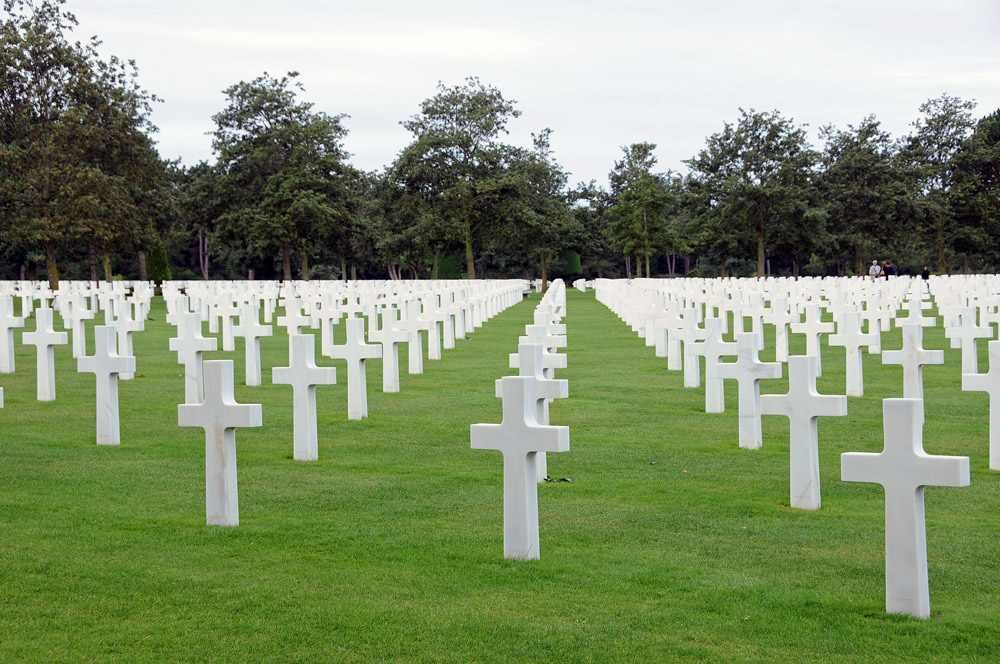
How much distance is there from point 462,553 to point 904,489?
83.1 inches

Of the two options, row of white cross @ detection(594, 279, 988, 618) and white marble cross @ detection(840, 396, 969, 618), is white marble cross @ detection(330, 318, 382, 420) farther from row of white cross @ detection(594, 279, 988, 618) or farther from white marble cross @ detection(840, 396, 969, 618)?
white marble cross @ detection(840, 396, 969, 618)

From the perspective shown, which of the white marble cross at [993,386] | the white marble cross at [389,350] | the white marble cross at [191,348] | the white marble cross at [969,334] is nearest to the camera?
the white marble cross at [993,386]

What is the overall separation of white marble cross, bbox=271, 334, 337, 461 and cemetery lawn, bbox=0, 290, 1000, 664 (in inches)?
6.4

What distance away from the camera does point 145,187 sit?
48688 millimetres

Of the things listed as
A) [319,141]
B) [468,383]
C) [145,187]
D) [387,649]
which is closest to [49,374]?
[468,383]

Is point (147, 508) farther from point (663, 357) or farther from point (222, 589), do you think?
point (663, 357)

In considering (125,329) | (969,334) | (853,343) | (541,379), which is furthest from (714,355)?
(125,329)

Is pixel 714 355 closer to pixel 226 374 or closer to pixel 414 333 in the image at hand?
pixel 226 374

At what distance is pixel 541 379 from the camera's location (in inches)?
240

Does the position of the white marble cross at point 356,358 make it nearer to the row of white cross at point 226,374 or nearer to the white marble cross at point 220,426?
the row of white cross at point 226,374

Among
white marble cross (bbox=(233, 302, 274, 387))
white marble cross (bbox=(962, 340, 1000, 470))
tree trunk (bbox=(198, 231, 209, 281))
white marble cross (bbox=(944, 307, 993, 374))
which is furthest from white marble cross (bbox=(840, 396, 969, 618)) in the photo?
tree trunk (bbox=(198, 231, 209, 281))

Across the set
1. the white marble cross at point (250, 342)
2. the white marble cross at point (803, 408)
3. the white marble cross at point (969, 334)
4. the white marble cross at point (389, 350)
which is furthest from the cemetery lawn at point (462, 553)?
the white marble cross at point (250, 342)

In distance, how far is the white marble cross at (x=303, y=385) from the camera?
309 inches

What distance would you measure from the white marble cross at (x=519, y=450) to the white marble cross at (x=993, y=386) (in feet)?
11.1
